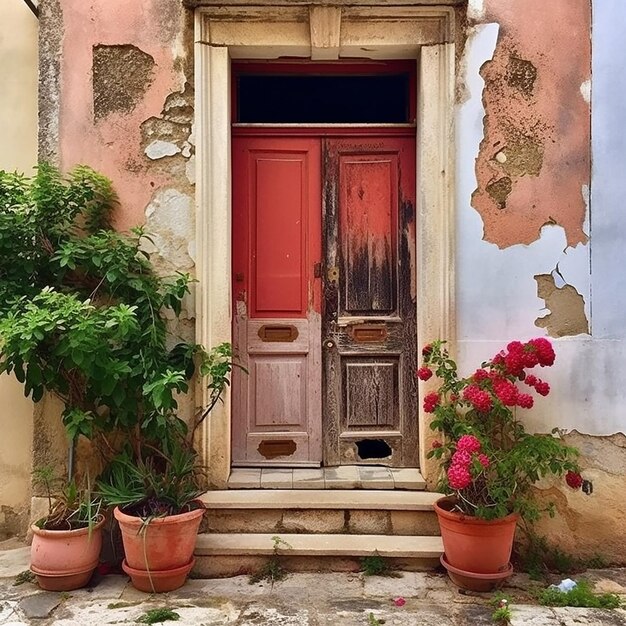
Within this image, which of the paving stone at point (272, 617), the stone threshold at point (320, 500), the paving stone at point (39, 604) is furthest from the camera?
the stone threshold at point (320, 500)

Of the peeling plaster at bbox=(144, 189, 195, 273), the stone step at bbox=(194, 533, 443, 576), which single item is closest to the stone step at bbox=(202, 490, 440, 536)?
the stone step at bbox=(194, 533, 443, 576)

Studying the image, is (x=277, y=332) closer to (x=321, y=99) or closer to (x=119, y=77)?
(x=321, y=99)

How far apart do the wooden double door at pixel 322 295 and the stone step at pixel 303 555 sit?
70 centimetres

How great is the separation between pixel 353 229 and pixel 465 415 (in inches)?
56.0

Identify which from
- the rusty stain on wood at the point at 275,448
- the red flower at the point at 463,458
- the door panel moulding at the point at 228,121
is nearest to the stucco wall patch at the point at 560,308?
the door panel moulding at the point at 228,121

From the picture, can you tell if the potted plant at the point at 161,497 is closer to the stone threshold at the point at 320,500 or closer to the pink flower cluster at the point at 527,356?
the stone threshold at the point at 320,500

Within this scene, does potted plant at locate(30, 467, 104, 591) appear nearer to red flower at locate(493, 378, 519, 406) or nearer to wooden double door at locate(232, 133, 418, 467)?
wooden double door at locate(232, 133, 418, 467)

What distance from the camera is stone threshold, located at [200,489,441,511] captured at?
3771 millimetres

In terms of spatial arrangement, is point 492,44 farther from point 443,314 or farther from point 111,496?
point 111,496

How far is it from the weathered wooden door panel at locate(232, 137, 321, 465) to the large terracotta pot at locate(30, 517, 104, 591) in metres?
1.22

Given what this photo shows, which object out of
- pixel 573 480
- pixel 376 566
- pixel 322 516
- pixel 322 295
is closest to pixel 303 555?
pixel 322 516

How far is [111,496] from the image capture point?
349cm

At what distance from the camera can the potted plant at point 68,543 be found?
3357 mm

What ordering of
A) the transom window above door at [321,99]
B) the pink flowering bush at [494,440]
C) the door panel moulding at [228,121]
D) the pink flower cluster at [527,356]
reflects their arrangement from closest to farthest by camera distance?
the pink flowering bush at [494,440] < the pink flower cluster at [527,356] < the door panel moulding at [228,121] < the transom window above door at [321,99]
